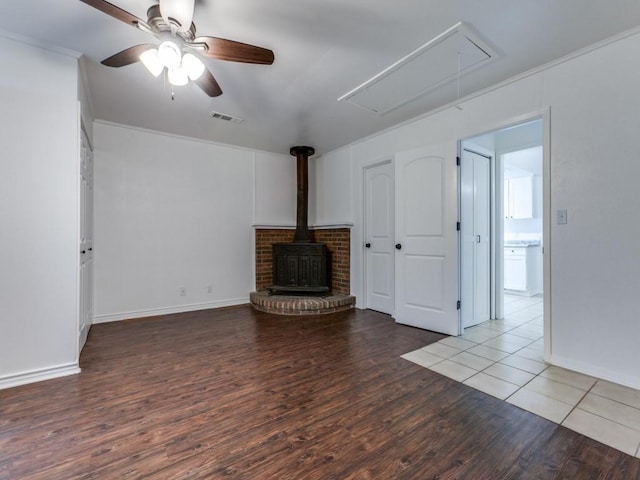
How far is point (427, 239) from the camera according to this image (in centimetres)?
335

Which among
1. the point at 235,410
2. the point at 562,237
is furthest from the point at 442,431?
the point at 562,237

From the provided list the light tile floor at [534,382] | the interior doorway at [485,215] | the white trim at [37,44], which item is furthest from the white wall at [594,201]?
the white trim at [37,44]

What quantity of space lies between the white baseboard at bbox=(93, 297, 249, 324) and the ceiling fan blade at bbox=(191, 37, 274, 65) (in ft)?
10.7

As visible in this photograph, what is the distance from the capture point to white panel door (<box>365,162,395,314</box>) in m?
4.01

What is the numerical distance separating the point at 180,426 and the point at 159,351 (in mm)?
1303

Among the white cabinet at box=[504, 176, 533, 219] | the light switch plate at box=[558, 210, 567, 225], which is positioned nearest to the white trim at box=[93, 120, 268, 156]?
the light switch plate at box=[558, 210, 567, 225]

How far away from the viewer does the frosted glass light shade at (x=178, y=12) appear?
157 centimetres

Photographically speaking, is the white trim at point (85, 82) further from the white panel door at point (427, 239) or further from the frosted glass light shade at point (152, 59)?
the white panel door at point (427, 239)

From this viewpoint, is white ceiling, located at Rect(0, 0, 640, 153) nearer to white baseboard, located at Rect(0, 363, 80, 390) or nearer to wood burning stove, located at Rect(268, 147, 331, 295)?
wood burning stove, located at Rect(268, 147, 331, 295)

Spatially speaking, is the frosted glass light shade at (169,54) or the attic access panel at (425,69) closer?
the frosted glass light shade at (169,54)

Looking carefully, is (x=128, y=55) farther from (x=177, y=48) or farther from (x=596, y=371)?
(x=596, y=371)

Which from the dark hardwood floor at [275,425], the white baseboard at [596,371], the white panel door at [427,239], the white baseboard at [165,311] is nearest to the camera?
the dark hardwood floor at [275,425]

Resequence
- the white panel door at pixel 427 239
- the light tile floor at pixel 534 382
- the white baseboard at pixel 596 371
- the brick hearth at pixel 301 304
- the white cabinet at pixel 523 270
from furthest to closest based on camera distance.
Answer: the white cabinet at pixel 523 270 < the brick hearth at pixel 301 304 < the white panel door at pixel 427 239 < the white baseboard at pixel 596 371 < the light tile floor at pixel 534 382

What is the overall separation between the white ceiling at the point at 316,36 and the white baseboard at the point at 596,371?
7.84ft
